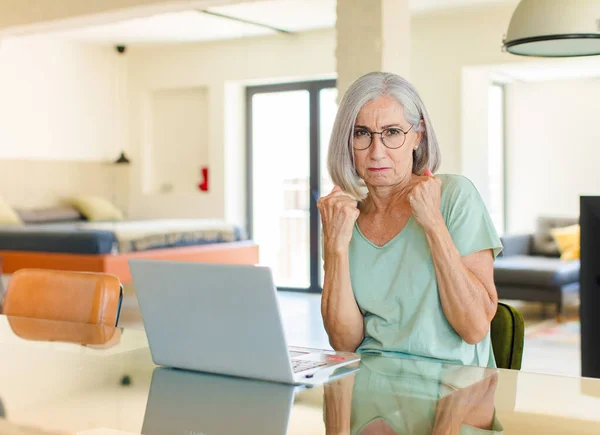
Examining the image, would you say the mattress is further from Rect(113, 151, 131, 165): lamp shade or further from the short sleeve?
the short sleeve

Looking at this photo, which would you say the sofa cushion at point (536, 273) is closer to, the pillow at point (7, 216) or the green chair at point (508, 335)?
the pillow at point (7, 216)

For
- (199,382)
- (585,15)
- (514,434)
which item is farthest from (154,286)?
(585,15)

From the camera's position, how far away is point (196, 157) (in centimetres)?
899

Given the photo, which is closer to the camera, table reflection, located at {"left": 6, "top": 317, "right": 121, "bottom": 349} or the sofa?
table reflection, located at {"left": 6, "top": 317, "right": 121, "bottom": 349}

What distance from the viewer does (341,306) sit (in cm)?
180

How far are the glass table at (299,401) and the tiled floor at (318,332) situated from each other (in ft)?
6.87

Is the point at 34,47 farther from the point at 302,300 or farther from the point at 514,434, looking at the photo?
the point at 514,434

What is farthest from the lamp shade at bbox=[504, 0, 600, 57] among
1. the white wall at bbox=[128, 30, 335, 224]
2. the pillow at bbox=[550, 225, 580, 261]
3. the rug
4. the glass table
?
the white wall at bbox=[128, 30, 335, 224]

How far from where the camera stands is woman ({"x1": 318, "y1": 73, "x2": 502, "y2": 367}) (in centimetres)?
170

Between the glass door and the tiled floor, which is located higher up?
the glass door

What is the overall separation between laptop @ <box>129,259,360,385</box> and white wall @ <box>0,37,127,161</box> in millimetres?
7082

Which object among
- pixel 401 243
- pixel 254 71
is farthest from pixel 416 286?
pixel 254 71

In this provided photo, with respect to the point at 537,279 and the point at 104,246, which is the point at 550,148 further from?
the point at 104,246

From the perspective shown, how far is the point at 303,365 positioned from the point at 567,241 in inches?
239
